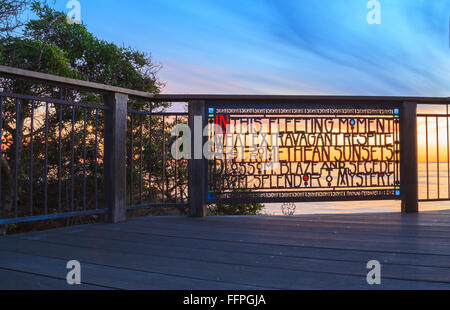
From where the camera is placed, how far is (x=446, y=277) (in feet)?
5.46

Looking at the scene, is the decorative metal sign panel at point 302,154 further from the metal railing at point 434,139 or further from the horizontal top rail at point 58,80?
the horizontal top rail at point 58,80

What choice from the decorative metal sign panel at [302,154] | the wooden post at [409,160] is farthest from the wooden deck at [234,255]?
the wooden post at [409,160]

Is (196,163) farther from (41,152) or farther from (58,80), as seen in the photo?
(41,152)

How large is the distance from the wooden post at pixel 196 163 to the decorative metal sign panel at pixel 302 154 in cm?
10

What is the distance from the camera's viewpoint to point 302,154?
161 inches

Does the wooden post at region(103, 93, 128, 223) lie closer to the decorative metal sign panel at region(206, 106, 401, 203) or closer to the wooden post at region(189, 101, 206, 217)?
the wooden post at region(189, 101, 206, 217)

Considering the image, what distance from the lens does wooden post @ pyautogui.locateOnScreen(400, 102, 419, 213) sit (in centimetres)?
413

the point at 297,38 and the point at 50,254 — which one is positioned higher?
the point at 297,38

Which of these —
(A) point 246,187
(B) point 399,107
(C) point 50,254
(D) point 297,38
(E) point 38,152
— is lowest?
(C) point 50,254
